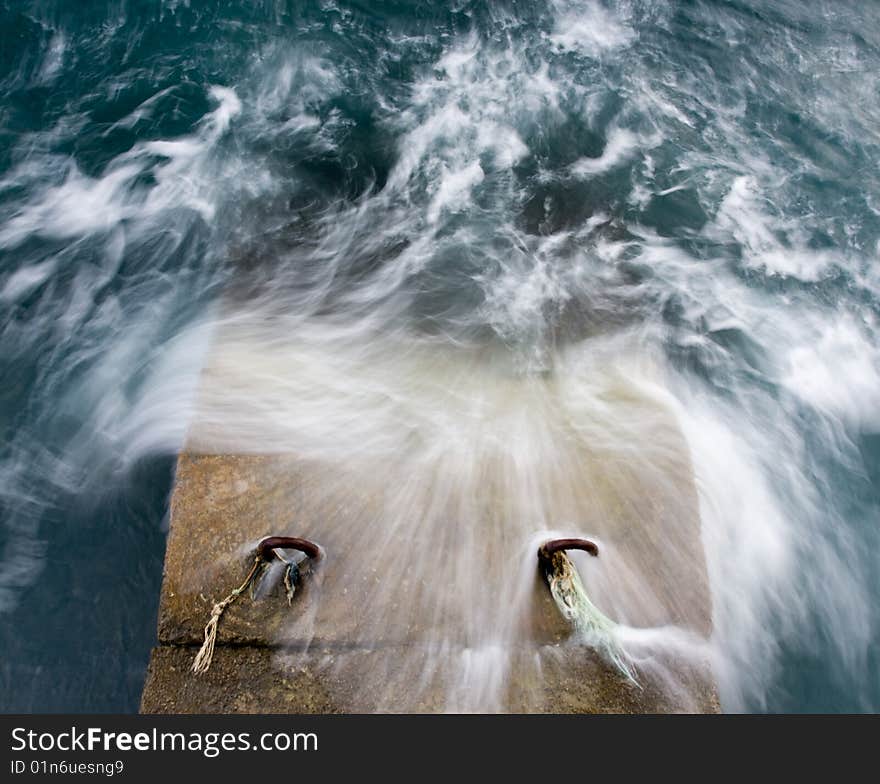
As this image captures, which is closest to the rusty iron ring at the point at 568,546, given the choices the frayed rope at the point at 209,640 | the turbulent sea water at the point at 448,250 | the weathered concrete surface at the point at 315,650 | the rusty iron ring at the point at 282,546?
the weathered concrete surface at the point at 315,650

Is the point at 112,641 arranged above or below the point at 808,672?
below

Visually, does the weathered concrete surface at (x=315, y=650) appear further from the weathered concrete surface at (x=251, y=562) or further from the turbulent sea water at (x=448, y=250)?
the turbulent sea water at (x=448, y=250)

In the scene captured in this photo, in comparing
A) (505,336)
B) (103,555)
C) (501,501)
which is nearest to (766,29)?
(505,336)

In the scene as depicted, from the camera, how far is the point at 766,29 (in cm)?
988

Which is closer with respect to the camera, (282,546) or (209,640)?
(209,640)

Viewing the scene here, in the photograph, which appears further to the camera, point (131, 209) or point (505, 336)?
point (131, 209)

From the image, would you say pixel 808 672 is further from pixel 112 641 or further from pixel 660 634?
pixel 112 641

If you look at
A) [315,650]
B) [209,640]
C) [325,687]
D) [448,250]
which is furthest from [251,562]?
[448,250]

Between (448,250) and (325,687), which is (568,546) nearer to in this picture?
(325,687)

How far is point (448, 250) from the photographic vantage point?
7.45 metres

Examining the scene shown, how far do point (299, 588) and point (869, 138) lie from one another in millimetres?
10221

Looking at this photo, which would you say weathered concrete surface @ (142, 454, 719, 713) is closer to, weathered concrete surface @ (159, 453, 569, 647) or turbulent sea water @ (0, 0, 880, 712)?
weathered concrete surface @ (159, 453, 569, 647)

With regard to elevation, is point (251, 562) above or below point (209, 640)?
above

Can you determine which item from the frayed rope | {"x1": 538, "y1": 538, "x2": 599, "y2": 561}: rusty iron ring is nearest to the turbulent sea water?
the frayed rope
